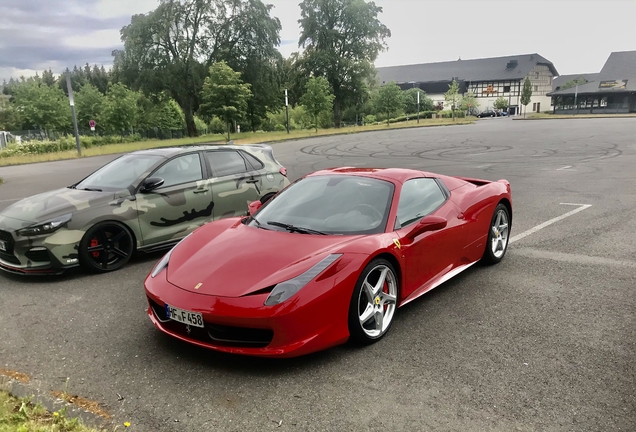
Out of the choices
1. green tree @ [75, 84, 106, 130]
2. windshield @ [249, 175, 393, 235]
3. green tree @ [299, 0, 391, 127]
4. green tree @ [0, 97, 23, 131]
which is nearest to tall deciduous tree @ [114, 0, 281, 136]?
green tree @ [299, 0, 391, 127]

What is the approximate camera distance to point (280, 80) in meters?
52.8

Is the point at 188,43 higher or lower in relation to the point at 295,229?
higher

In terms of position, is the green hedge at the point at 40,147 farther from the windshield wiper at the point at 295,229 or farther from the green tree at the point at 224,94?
the windshield wiper at the point at 295,229

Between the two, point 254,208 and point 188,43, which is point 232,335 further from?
point 188,43

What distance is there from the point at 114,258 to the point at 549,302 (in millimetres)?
4843

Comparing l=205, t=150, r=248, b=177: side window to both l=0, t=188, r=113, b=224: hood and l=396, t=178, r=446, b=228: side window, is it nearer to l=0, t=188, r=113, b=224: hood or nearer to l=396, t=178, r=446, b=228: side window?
l=0, t=188, r=113, b=224: hood

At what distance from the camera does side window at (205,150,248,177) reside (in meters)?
7.22

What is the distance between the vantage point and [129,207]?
609 centimetres

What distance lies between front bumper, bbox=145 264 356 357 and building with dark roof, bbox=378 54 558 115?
10356 cm

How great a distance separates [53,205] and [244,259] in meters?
3.27

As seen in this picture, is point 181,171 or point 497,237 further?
point 181,171

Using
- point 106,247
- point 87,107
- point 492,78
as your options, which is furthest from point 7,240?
point 492,78

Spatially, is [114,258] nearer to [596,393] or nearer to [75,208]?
[75,208]

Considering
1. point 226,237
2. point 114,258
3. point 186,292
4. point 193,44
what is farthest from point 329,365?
point 193,44
